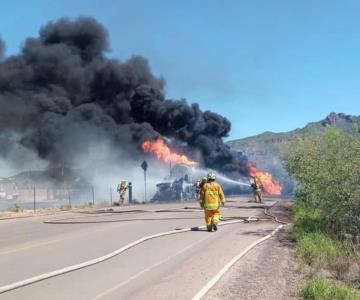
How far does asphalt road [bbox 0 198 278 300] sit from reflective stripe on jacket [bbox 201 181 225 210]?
753 millimetres

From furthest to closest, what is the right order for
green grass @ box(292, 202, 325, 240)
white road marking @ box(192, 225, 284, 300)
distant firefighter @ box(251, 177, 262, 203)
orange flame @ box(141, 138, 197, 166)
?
orange flame @ box(141, 138, 197, 166)
distant firefighter @ box(251, 177, 262, 203)
green grass @ box(292, 202, 325, 240)
white road marking @ box(192, 225, 284, 300)

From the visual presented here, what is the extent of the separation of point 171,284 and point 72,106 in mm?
60285

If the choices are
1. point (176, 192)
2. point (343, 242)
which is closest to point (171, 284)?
point (343, 242)

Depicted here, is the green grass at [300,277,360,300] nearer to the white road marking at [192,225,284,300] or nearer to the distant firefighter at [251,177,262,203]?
the white road marking at [192,225,284,300]

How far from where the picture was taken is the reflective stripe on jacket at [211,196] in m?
14.6

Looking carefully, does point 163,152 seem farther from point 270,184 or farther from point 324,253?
point 324,253

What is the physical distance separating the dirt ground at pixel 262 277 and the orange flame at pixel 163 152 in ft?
148

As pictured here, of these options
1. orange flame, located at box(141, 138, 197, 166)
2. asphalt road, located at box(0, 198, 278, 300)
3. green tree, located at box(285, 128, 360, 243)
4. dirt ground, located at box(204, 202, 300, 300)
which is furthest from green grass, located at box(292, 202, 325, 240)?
orange flame, located at box(141, 138, 197, 166)

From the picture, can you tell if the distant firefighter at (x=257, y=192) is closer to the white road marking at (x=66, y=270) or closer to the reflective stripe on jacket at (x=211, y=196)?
the reflective stripe on jacket at (x=211, y=196)

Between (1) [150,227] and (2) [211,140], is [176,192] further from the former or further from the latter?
(1) [150,227]

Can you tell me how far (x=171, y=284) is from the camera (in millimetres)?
7797

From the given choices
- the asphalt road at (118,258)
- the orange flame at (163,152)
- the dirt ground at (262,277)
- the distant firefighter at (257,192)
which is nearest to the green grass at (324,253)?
the dirt ground at (262,277)

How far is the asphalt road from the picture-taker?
24.0ft

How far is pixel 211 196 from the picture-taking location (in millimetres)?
14672
